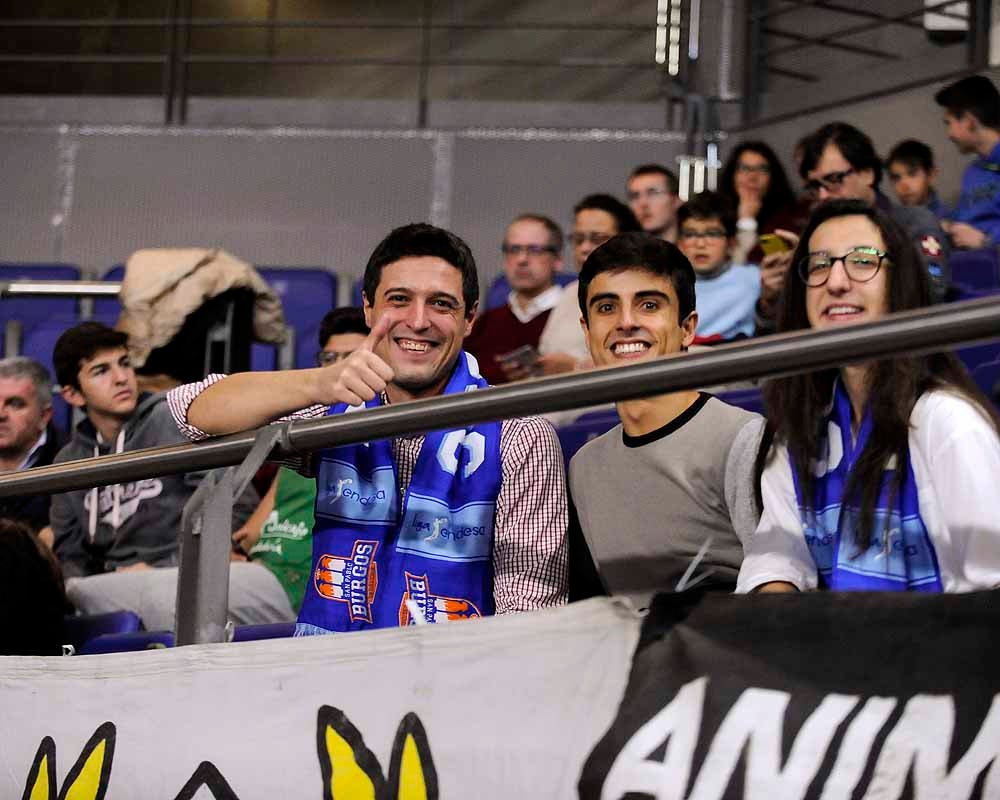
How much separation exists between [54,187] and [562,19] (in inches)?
103

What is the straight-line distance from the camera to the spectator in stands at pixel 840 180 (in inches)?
153

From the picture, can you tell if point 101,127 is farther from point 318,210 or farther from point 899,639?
point 899,639

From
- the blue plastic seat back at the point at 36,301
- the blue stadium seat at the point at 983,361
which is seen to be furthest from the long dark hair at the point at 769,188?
the blue plastic seat back at the point at 36,301

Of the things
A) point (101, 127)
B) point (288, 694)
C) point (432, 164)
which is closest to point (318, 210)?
point (432, 164)

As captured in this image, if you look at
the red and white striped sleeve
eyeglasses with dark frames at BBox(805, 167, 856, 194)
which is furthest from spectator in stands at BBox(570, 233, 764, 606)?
eyeglasses with dark frames at BBox(805, 167, 856, 194)

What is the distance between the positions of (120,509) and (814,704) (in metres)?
2.54

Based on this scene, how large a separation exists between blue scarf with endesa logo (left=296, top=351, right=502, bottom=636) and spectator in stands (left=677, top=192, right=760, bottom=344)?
78.4 inches

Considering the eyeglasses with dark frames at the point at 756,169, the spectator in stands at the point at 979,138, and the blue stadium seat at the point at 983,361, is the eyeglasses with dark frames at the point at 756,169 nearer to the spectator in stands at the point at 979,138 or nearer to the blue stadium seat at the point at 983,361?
the spectator in stands at the point at 979,138

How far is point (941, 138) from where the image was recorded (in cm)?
555

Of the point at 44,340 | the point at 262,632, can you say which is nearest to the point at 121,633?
the point at 262,632

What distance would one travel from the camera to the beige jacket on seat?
13.3 feet

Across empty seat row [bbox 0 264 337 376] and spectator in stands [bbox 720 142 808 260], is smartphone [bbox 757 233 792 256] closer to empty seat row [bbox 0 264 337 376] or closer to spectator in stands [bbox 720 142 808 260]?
spectator in stands [bbox 720 142 808 260]

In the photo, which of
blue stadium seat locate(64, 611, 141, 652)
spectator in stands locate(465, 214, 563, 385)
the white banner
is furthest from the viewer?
spectator in stands locate(465, 214, 563, 385)

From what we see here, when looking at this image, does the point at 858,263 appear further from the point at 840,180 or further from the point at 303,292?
the point at 303,292
